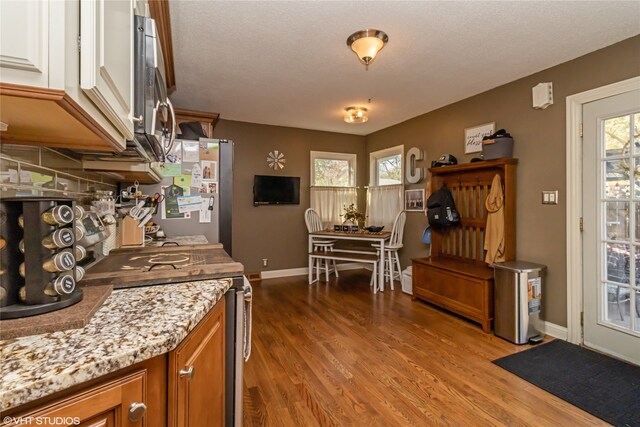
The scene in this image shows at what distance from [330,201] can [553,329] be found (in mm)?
3349

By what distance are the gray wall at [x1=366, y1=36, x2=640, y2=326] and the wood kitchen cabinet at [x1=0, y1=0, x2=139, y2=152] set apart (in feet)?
10.4

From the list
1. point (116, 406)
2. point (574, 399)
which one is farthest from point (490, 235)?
point (116, 406)

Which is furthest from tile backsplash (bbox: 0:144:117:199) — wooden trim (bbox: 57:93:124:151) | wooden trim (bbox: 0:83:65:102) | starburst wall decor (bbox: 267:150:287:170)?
starburst wall decor (bbox: 267:150:287:170)

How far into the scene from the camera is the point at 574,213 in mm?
2570

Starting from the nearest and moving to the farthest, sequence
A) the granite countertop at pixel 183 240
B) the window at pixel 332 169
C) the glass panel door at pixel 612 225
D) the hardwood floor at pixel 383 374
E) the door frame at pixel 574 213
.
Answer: the hardwood floor at pixel 383 374 → the granite countertop at pixel 183 240 → the glass panel door at pixel 612 225 → the door frame at pixel 574 213 → the window at pixel 332 169

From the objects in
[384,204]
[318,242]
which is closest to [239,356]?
[318,242]

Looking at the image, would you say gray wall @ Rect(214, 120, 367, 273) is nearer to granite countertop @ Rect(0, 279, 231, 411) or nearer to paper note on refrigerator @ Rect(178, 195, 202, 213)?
paper note on refrigerator @ Rect(178, 195, 202, 213)

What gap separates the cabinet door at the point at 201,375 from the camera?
84 centimetres

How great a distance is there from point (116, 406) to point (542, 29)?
9.88 feet

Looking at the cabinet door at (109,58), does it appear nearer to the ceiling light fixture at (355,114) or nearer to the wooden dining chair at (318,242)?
the ceiling light fixture at (355,114)

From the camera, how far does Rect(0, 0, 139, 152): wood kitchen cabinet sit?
585mm

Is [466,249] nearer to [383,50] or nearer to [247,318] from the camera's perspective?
[383,50]

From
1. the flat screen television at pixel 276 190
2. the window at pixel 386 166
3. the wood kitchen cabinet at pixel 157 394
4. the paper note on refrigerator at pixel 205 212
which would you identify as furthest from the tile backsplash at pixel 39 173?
the window at pixel 386 166

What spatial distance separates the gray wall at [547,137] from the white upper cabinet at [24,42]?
10.9 ft
